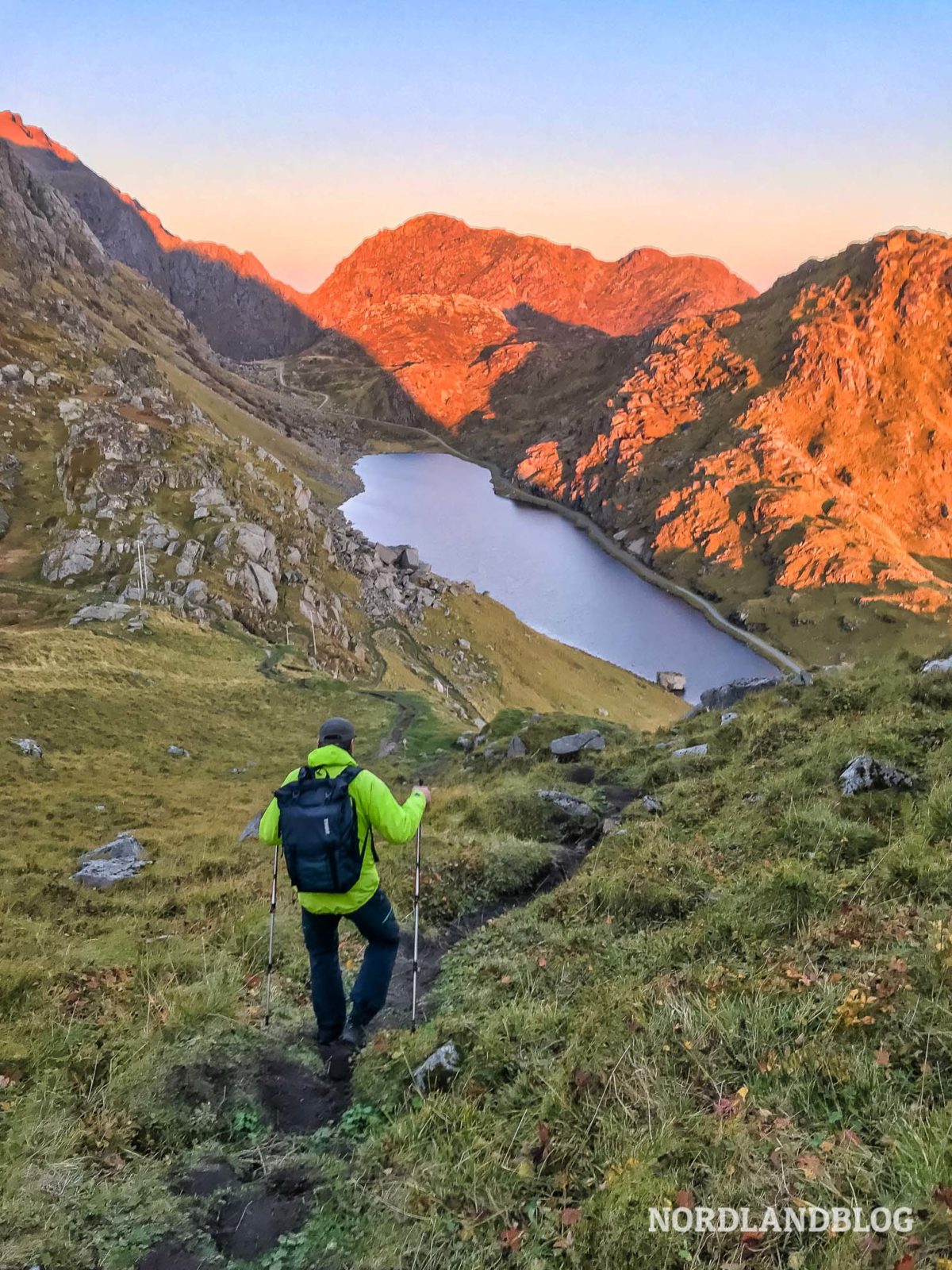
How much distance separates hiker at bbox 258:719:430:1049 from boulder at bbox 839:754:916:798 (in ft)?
17.8

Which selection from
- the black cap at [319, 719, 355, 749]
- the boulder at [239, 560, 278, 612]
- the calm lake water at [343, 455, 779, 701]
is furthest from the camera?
the calm lake water at [343, 455, 779, 701]

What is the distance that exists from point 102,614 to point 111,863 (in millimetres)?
30931

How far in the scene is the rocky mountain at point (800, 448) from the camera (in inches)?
5162

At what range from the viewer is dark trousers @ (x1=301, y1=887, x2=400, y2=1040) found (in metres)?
5.53

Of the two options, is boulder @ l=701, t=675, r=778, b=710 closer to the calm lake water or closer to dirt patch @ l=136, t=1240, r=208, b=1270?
dirt patch @ l=136, t=1240, r=208, b=1270

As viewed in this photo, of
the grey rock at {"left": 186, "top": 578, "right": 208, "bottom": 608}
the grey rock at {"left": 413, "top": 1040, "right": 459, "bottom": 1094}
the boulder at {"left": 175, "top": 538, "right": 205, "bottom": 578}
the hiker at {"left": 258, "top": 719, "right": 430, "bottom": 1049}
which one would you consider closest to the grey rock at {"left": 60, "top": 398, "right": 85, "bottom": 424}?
the boulder at {"left": 175, "top": 538, "right": 205, "bottom": 578}

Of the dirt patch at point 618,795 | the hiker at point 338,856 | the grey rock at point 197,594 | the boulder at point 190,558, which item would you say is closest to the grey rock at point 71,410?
the boulder at point 190,558

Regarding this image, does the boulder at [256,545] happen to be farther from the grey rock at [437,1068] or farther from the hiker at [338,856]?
the grey rock at [437,1068]

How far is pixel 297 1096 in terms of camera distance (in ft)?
16.5

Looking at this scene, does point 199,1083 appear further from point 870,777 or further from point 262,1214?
point 870,777

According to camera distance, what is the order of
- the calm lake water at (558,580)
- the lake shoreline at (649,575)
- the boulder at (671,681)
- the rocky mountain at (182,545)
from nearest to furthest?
the rocky mountain at (182,545) → the boulder at (671,681) → the calm lake water at (558,580) → the lake shoreline at (649,575)

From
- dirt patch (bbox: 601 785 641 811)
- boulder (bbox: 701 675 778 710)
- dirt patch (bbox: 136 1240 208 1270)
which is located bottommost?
dirt patch (bbox: 601 785 641 811)

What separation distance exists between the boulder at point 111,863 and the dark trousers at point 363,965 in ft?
25.2

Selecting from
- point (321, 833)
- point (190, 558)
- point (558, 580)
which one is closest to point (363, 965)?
point (321, 833)
